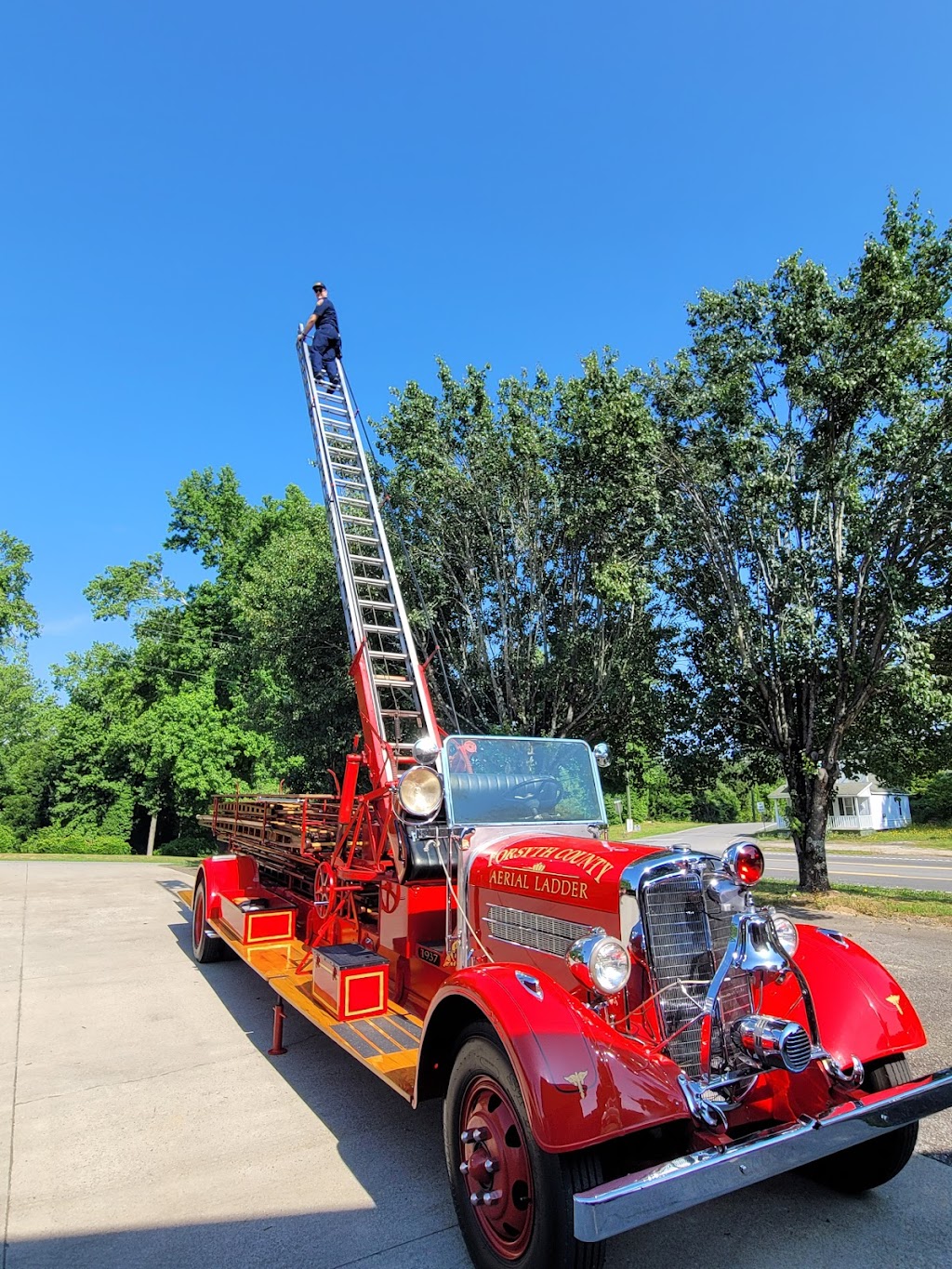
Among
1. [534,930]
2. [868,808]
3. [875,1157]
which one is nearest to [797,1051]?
[875,1157]

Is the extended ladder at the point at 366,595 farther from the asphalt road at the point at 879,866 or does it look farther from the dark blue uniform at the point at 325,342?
the asphalt road at the point at 879,866

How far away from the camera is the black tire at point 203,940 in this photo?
859 centimetres

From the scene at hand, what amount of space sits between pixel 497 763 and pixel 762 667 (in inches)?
329

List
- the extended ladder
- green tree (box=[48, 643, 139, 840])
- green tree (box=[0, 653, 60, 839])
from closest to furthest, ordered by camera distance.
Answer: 1. the extended ladder
2. green tree (box=[48, 643, 139, 840])
3. green tree (box=[0, 653, 60, 839])

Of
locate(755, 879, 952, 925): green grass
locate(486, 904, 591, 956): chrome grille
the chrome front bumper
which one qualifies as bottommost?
locate(755, 879, 952, 925): green grass

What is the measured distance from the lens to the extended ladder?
607 cm

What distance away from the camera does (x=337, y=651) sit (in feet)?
53.1

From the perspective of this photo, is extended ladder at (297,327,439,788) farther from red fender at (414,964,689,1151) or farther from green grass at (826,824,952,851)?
green grass at (826,824,952,851)

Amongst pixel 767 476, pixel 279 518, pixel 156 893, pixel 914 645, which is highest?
pixel 279 518

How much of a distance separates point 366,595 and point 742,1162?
6379 millimetres

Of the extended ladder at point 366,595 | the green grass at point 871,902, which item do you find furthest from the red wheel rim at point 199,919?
the green grass at point 871,902

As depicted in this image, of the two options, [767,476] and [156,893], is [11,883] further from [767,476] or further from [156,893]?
[767,476]

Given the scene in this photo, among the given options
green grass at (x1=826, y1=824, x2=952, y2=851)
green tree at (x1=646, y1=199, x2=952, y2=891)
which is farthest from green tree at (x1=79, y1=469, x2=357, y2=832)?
green grass at (x1=826, y1=824, x2=952, y2=851)

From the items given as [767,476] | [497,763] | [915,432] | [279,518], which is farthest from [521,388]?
[279,518]
